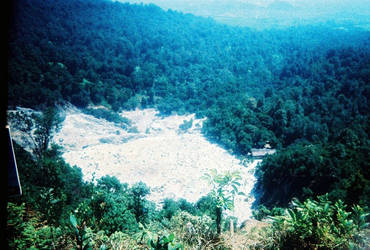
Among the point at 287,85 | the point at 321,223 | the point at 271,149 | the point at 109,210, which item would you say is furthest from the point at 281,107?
the point at 321,223

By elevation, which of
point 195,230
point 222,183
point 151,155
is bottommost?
point 151,155

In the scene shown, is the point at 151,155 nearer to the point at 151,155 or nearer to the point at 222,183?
the point at 151,155

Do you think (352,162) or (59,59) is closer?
(352,162)

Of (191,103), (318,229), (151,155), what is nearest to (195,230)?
(318,229)

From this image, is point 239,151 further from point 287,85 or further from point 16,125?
point 287,85

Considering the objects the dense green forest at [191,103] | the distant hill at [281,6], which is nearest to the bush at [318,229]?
the dense green forest at [191,103]

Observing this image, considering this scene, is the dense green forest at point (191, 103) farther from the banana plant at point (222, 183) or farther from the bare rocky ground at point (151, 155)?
the bare rocky ground at point (151, 155)

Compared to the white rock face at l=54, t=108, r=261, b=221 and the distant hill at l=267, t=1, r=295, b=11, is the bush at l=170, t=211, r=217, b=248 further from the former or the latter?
the distant hill at l=267, t=1, r=295, b=11
